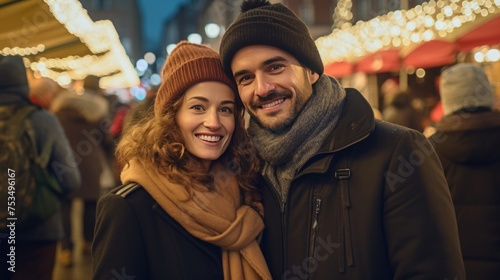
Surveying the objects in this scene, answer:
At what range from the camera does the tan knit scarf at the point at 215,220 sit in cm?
213

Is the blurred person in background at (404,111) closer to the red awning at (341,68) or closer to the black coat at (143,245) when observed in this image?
the black coat at (143,245)

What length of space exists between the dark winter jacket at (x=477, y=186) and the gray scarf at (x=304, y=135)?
5.12 feet

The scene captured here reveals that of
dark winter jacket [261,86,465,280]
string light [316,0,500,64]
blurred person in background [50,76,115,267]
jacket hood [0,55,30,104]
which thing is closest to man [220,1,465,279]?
dark winter jacket [261,86,465,280]

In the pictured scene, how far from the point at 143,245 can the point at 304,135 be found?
84cm

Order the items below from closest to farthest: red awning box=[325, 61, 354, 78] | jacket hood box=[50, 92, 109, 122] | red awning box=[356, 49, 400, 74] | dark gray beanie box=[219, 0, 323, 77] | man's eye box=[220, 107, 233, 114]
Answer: dark gray beanie box=[219, 0, 323, 77] < man's eye box=[220, 107, 233, 114] < jacket hood box=[50, 92, 109, 122] < red awning box=[356, 49, 400, 74] < red awning box=[325, 61, 354, 78]

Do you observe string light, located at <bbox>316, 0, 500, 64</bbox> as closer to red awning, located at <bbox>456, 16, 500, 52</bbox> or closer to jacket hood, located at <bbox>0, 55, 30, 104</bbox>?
red awning, located at <bbox>456, 16, 500, 52</bbox>

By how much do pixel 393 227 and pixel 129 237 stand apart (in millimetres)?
1064

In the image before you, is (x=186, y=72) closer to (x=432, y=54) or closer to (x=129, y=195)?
(x=129, y=195)

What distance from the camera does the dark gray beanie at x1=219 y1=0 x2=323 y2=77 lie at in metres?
2.25

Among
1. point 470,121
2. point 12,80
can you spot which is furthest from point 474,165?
point 12,80

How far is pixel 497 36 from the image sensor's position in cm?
621

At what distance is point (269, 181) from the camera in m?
2.30

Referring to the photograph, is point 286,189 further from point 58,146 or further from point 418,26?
point 418,26

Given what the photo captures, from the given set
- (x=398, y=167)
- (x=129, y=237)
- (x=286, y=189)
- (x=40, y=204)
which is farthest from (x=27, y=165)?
(x=398, y=167)
